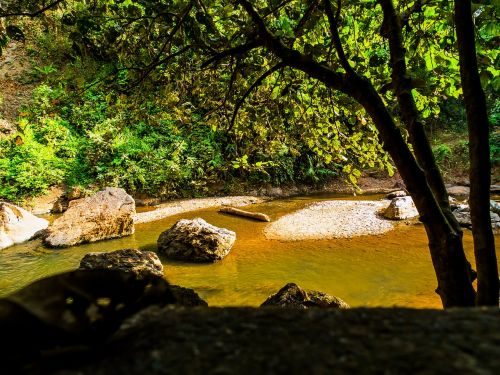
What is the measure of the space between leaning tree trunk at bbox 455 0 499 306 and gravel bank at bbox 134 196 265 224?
11.9 m

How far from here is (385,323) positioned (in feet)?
2.81

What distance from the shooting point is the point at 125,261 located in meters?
6.71

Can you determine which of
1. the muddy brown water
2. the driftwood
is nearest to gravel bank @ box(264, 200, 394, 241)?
the muddy brown water

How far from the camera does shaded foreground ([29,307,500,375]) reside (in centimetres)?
68

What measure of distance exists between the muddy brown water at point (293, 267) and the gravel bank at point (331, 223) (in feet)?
1.57

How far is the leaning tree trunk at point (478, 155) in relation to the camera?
1.97 meters

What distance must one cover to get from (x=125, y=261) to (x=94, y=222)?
4267 millimetres

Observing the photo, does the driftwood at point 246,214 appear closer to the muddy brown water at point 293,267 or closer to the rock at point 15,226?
the muddy brown water at point 293,267

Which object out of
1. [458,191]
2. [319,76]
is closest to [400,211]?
[458,191]

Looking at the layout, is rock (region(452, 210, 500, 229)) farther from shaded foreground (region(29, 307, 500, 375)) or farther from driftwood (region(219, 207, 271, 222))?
shaded foreground (region(29, 307, 500, 375))

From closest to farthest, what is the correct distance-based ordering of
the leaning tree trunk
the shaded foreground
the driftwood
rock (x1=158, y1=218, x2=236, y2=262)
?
the shaded foreground → the leaning tree trunk → rock (x1=158, y1=218, x2=236, y2=262) → the driftwood

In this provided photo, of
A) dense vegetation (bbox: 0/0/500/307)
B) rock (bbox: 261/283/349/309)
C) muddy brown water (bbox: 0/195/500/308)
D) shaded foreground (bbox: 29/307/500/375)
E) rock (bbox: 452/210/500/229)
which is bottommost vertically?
muddy brown water (bbox: 0/195/500/308)

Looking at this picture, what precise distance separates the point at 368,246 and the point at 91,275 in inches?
351

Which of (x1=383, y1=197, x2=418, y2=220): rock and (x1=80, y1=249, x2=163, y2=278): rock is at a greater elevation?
(x1=383, y1=197, x2=418, y2=220): rock
